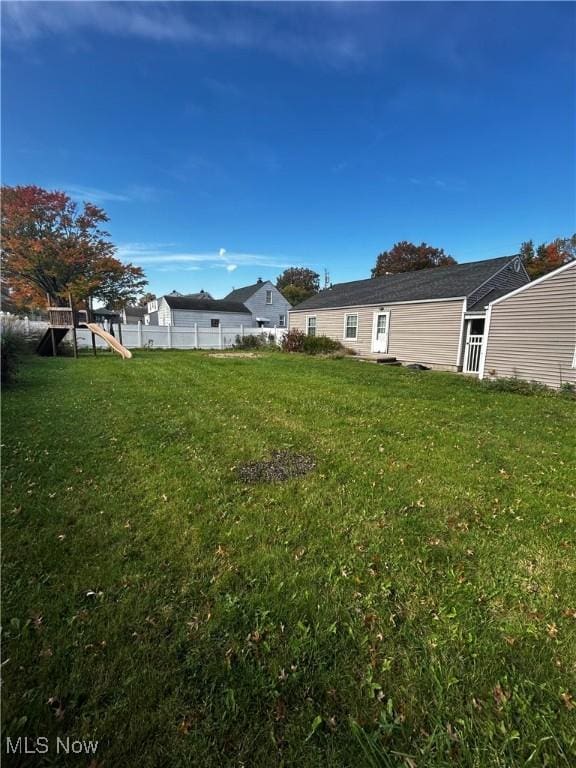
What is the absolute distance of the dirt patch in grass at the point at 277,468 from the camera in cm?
364

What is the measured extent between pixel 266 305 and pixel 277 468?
31102mm

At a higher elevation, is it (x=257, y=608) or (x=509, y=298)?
(x=509, y=298)

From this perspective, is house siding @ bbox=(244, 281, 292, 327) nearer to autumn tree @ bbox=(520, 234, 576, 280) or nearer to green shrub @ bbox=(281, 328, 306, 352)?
green shrub @ bbox=(281, 328, 306, 352)

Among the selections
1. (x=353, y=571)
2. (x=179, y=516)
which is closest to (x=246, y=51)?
(x=179, y=516)

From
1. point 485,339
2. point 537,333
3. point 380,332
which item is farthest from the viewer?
point 380,332

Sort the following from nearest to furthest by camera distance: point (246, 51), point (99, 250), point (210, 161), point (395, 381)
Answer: point (246, 51)
point (395, 381)
point (210, 161)
point (99, 250)

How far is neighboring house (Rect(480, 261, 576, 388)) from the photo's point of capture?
353 inches

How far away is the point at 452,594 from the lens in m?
2.16

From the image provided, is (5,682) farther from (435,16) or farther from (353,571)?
(435,16)

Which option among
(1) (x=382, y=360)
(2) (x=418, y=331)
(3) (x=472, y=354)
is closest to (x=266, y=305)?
(1) (x=382, y=360)

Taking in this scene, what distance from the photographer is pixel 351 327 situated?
17906mm

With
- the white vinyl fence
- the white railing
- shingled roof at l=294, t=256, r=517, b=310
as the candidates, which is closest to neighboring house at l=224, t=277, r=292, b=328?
the white vinyl fence

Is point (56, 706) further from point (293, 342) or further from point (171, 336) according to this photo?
point (171, 336)

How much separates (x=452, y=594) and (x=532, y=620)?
42 centimetres
